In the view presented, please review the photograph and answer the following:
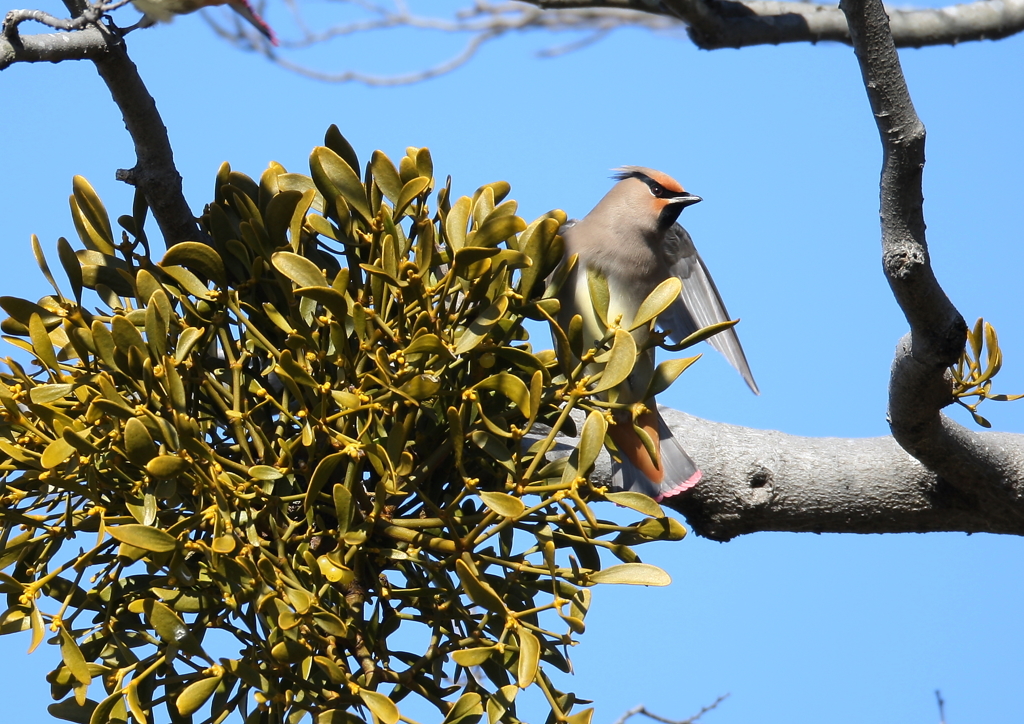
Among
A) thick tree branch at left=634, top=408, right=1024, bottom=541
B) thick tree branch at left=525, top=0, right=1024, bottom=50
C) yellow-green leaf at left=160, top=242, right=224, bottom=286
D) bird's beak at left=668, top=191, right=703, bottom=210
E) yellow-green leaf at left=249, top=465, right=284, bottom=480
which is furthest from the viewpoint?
thick tree branch at left=525, top=0, right=1024, bottom=50


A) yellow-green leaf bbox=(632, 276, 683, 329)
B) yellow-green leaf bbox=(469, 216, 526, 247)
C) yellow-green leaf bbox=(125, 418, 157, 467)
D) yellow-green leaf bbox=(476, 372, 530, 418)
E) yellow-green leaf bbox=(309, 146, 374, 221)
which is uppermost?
yellow-green leaf bbox=(309, 146, 374, 221)

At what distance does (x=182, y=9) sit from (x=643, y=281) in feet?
3.71

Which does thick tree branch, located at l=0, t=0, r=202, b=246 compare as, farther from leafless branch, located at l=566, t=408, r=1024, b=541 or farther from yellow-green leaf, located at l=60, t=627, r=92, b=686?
leafless branch, located at l=566, t=408, r=1024, b=541

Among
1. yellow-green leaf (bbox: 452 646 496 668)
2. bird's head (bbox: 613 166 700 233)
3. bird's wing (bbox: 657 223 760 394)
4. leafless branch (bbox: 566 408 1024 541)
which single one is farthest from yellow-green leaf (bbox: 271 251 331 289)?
bird's wing (bbox: 657 223 760 394)

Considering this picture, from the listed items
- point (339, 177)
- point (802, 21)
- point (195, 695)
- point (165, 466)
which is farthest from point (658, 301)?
point (802, 21)

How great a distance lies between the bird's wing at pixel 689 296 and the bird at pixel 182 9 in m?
1.12

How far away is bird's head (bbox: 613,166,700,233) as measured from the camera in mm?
2471

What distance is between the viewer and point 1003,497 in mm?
2193

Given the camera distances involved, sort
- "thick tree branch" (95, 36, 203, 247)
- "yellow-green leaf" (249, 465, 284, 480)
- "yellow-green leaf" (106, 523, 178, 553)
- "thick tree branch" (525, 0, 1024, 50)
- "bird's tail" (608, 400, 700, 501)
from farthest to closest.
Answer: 1. "thick tree branch" (525, 0, 1024, 50)
2. "bird's tail" (608, 400, 700, 501)
3. "thick tree branch" (95, 36, 203, 247)
4. "yellow-green leaf" (249, 465, 284, 480)
5. "yellow-green leaf" (106, 523, 178, 553)

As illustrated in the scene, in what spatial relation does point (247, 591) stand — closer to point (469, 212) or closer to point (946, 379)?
point (469, 212)

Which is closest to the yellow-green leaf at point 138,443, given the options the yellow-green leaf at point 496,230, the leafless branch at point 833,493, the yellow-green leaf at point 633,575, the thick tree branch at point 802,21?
the yellow-green leaf at point 496,230

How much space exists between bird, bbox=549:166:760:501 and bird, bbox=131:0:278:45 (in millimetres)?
613

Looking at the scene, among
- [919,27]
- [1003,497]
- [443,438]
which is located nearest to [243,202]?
[443,438]

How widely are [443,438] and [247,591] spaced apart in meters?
0.36
